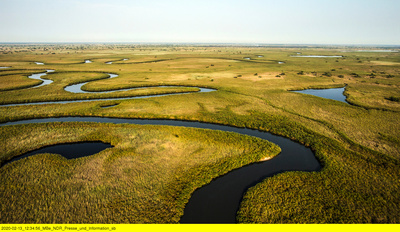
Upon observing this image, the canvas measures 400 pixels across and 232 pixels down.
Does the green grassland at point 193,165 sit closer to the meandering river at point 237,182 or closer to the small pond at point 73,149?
the meandering river at point 237,182

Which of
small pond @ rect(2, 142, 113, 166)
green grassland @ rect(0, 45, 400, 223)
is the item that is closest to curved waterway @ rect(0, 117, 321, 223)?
green grassland @ rect(0, 45, 400, 223)

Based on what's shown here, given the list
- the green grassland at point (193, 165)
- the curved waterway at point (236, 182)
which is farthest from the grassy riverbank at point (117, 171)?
the curved waterway at point (236, 182)

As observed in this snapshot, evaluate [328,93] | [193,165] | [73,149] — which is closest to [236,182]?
[193,165]

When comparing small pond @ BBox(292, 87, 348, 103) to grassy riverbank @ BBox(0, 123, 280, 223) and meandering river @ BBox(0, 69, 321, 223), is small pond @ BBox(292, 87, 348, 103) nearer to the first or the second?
meandering river @ BBox(0, 69, 321, 223)

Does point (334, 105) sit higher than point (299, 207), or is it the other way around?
point (334, 105)

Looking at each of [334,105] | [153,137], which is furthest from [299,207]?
[334,105]

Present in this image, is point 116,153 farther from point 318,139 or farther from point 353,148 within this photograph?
point 353,148
